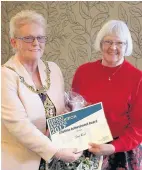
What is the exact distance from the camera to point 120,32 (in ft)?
4.57

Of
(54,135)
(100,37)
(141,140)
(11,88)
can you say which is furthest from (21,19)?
(141,140)

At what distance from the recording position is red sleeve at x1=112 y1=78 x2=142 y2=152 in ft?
4.50

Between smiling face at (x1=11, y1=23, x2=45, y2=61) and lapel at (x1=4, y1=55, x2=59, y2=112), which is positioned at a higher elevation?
smiling face at (x1=11, y1=23, x2=45, y2=61)

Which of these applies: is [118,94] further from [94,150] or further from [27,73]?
[27,73]

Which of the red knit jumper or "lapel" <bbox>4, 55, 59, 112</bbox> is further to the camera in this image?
the red knit jumper

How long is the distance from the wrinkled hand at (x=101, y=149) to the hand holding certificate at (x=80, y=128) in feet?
0.06

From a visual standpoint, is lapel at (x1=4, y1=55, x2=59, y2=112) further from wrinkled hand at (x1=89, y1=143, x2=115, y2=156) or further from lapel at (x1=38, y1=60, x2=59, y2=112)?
wrinkled hand at (x1=89, y1=143, x2=115, y2=156)

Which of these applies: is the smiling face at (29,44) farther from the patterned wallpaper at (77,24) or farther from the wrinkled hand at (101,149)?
the patterned wallpaper at (77,24)

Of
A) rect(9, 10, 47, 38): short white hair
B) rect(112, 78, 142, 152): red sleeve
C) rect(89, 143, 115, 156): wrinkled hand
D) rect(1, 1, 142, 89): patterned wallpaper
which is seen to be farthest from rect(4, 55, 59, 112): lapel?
rect(1, 1, 142, 89): patterned wallpaper

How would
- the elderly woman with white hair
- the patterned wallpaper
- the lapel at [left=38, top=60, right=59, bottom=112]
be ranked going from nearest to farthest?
the elderly woman with white hair → the lapel at [left=38, top=60, right=59, bottom=112] → the patterned wallpaper

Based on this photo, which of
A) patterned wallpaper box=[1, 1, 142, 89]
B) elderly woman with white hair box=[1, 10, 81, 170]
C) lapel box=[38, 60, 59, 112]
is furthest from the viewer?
patterned wallpaper box=[1, 1, 142, 89]

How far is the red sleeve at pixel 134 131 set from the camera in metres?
1.37

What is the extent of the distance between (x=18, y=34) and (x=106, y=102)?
525mm

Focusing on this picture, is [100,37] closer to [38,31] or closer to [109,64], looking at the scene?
[109,64]
